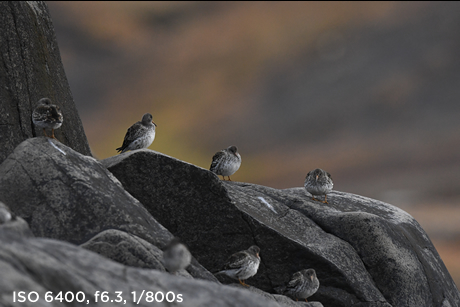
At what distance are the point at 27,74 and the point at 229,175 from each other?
25.3 ft

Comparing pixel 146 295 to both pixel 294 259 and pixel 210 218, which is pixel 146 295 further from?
pixel 294 259

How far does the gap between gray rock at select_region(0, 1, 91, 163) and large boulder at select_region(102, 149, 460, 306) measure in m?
3.08

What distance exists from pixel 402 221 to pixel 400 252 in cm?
261

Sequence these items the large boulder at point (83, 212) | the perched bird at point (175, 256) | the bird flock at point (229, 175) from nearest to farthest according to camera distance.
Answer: the large boulder at point (83, 212)
the perched bird at point (175, 256)
the bird flock at point (229, 175)

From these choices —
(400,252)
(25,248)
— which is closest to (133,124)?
(400,252)

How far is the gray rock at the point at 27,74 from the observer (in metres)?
13.6

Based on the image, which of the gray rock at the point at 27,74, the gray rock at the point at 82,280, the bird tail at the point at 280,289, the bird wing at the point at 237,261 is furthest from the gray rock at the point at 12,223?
the bird tail at the point at 280,289

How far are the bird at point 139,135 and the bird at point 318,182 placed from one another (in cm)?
602

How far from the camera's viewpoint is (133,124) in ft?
52.9

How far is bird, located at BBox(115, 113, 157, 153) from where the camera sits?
15789mm

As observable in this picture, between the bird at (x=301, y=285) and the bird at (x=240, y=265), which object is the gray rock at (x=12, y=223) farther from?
the bird at (x=301, y=285)
